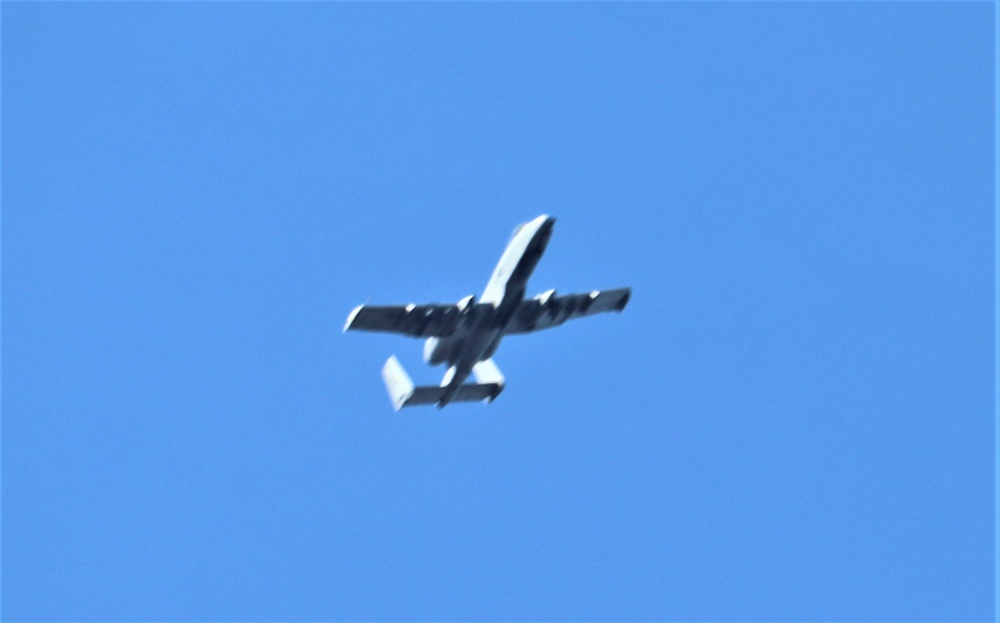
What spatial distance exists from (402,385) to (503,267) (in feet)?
24.1

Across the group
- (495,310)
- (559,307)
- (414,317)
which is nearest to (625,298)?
(559,307)

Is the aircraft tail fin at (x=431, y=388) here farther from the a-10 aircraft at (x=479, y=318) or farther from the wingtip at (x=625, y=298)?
the wingtip at (x=625, y=298)

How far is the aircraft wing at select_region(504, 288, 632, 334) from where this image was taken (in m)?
54.9

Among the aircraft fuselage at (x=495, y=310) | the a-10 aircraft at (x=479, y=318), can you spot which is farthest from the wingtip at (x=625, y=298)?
the aircraft fuselage at (x=495, y=310)

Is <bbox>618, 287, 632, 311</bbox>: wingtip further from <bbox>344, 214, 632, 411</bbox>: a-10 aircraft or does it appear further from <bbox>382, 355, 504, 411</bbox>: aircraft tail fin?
<bbox>382, 355, 504, 411</bbox>: aircraft tail fin

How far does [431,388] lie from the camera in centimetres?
5781

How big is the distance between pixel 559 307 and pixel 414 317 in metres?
5.74

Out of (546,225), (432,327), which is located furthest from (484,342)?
(546,225)

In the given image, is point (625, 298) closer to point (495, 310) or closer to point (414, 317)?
point (495, 310)

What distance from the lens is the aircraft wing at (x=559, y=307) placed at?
5494cm

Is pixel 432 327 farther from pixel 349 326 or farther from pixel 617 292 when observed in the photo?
pixel 617 292

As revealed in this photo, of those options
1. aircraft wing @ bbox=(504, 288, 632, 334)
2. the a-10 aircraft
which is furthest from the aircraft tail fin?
aircraft wing @ bbox=(504, 288, 632, 334)

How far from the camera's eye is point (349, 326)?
53.0m

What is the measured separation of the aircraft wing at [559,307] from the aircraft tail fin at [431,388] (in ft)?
10.2
